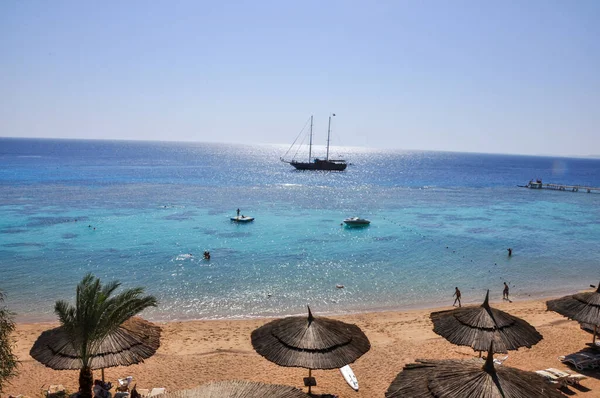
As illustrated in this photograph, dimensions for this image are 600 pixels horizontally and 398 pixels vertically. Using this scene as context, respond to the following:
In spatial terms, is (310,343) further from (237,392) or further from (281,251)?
(281,251)

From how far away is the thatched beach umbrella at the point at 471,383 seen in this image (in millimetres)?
8414

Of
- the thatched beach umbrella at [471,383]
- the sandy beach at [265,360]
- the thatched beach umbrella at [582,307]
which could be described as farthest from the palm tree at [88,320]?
the thatched beach umbrella at [582,307]

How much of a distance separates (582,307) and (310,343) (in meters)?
11.2

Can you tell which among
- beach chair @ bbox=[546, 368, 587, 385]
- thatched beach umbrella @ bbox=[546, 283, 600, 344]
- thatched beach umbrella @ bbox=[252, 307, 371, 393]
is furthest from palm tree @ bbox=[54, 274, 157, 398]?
thatched beach umbrella @ bbox=[546, 283, 600, 344]

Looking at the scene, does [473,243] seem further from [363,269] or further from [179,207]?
[179,207]

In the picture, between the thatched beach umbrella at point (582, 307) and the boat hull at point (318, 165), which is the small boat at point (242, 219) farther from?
the boat hull at point (318, 165)

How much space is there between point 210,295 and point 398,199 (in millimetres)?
53753

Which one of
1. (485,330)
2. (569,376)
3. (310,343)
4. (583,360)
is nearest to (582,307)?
(583,360)

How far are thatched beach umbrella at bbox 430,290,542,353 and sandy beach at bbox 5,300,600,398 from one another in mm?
3056

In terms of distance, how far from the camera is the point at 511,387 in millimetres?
8508

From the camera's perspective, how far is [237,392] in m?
7.28

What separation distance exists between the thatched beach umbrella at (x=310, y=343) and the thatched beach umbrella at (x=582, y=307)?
29.7 ft

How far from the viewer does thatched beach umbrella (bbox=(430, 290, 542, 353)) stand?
1264 centimetres

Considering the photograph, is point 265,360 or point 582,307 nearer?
point 582,307
